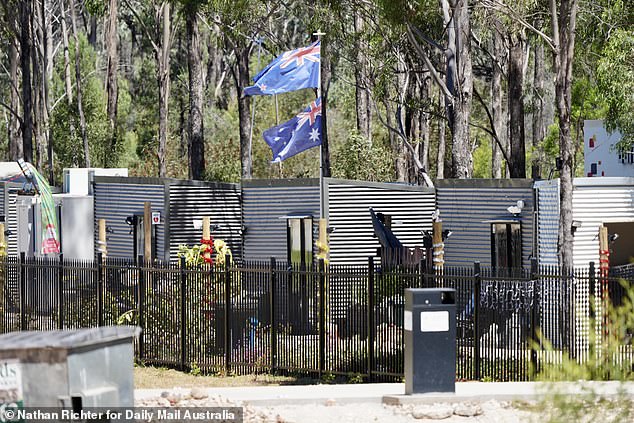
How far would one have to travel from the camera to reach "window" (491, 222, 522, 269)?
906 inches

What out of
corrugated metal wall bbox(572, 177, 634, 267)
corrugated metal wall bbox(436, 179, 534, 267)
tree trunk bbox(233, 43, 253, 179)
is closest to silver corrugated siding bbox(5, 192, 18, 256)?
tree trunk bbox(233, 43, 253, 179)

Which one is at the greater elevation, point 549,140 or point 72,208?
point 549,140

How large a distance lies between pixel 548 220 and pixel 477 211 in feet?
7.62

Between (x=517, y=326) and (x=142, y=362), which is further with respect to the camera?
(x=142, y=362)

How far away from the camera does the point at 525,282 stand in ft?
47.5

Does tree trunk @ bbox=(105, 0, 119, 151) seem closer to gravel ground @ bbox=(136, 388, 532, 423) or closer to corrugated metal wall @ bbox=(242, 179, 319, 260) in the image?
corrugated metal wall @ bbox=(242, 179, 319, 260)

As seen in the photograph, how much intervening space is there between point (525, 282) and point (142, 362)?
240 inches

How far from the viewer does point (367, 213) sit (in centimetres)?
2592

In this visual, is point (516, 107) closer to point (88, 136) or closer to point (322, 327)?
point (322, 327)

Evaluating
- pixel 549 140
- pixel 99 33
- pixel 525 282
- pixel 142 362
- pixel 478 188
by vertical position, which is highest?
pixel 99 33

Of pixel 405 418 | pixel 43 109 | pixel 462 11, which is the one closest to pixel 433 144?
pixel 43 109

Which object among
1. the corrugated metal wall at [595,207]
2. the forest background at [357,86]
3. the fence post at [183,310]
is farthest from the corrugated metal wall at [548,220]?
the fence post at [183,310]

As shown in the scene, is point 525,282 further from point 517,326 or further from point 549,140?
point 549,140

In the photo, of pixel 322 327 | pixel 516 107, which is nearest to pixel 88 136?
pixel 516 107
